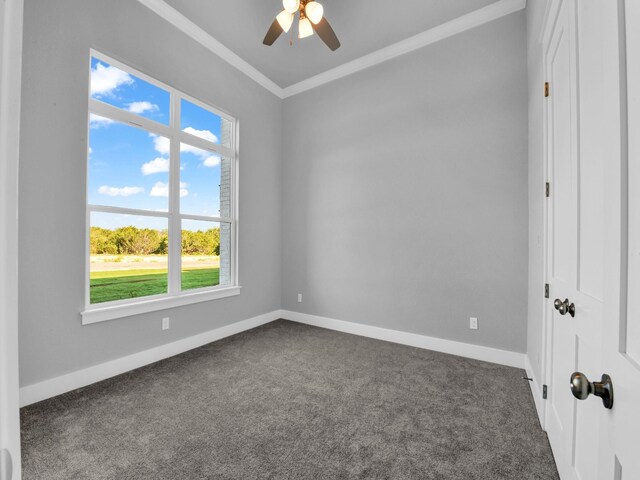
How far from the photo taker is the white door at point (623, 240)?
0.50 m

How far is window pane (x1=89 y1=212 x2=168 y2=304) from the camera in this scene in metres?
2.45

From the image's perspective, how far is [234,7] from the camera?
274 cm

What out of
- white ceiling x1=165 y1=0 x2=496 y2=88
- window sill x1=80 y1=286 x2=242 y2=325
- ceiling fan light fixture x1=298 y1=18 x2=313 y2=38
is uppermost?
white ceiling x1=165 y1=0 x2=496 y2=88

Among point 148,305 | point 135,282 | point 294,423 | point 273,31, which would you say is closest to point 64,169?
point 148,305

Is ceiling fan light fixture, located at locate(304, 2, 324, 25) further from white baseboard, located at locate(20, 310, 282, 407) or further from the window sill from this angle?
white baseboard, located at locate(20, 310, 282, 407)

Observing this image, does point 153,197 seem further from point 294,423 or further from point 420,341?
point 420,341

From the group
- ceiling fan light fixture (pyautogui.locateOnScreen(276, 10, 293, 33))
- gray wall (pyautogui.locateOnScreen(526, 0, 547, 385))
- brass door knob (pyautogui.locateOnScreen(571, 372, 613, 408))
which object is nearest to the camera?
brass door knob (pyautogui.locateOnScreen(571, 372, 613, 408))

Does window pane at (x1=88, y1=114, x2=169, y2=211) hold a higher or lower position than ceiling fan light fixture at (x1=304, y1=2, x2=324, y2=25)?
lower

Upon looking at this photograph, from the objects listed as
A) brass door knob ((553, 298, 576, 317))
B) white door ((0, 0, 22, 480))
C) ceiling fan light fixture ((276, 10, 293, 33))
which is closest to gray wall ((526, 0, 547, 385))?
brass door knob ((553, 298, 576, 317))

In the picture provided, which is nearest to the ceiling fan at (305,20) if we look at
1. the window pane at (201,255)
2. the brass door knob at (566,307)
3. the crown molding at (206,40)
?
the crown molding at (206,40)

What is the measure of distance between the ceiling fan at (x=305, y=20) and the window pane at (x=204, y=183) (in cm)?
145

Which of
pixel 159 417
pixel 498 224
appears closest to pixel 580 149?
pixel 498 224

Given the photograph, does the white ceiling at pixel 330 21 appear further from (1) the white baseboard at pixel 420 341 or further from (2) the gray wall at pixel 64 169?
(1) the white baseboard at pixel 420 341

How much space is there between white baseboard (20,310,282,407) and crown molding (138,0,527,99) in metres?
3.21
